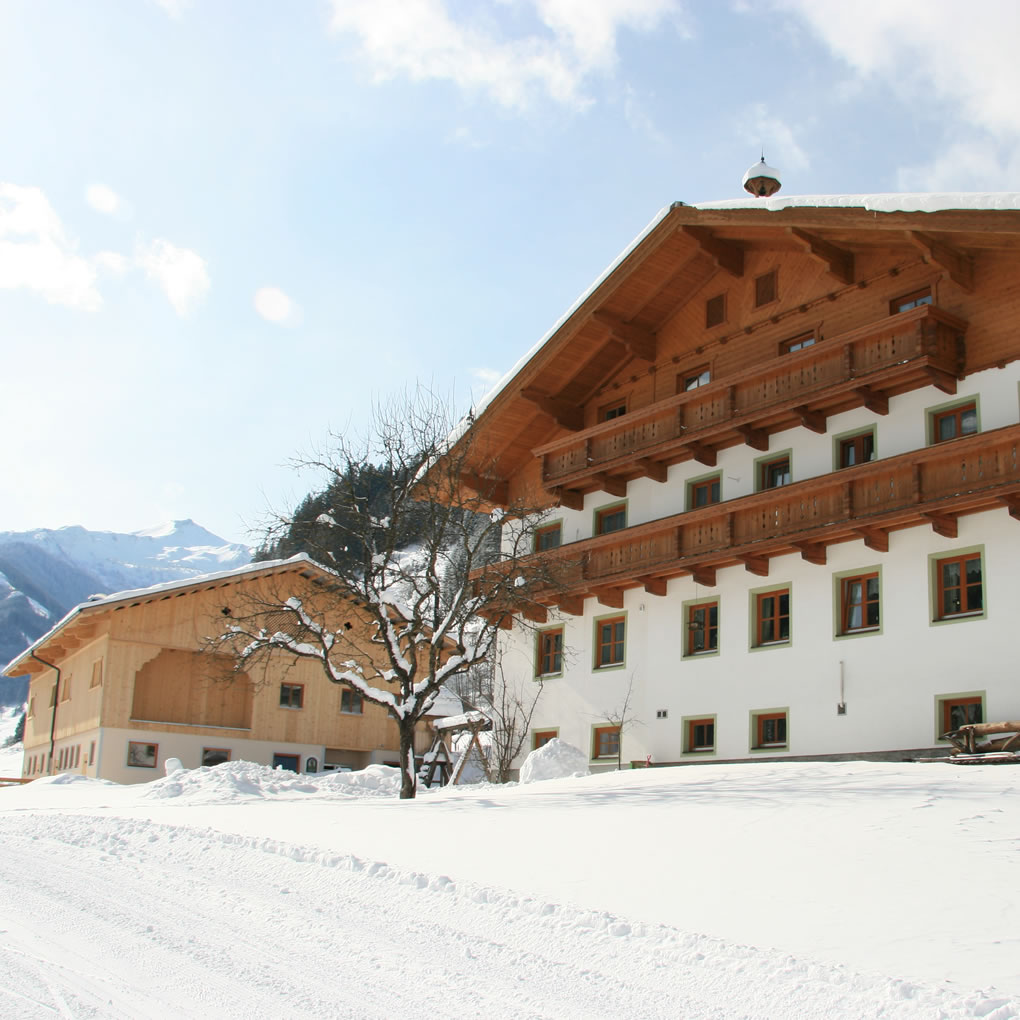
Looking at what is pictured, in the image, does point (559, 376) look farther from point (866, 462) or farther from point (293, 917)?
point (293, 917)

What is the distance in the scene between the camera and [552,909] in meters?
9.16

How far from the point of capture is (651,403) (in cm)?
2783

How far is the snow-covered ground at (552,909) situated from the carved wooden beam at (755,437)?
35.5 ft

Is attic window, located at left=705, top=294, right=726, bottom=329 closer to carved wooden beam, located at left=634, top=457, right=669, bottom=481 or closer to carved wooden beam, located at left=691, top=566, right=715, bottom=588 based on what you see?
carved wooden beam, located at left=634, top=457, right=669, bottom=481

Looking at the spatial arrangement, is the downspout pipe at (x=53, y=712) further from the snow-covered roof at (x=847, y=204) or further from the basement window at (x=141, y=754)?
the snow-covered roof at (x=847, y=204)

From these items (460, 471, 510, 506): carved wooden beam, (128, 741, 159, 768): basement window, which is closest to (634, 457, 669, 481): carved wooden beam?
(460, 471, 510, 506): carved wooden beam

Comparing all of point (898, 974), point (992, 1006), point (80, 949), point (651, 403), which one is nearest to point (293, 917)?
point (80, 949)

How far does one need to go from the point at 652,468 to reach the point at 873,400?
6150 millimetres

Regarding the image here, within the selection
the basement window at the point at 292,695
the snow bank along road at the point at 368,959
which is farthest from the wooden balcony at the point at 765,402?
the snow bank along road at the point at 368,959

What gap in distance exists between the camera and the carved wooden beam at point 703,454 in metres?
26.0

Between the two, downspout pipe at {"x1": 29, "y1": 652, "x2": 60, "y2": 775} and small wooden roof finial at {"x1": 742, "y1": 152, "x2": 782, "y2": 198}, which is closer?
small wooden roof finial at {"x1": 742, "y1": 152, "x2": 782, "y2": 198}

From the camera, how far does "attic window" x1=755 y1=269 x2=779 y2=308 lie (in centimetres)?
2552

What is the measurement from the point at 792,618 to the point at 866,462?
3.52 metres

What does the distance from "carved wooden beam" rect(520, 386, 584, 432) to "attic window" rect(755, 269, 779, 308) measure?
6.22 metres
